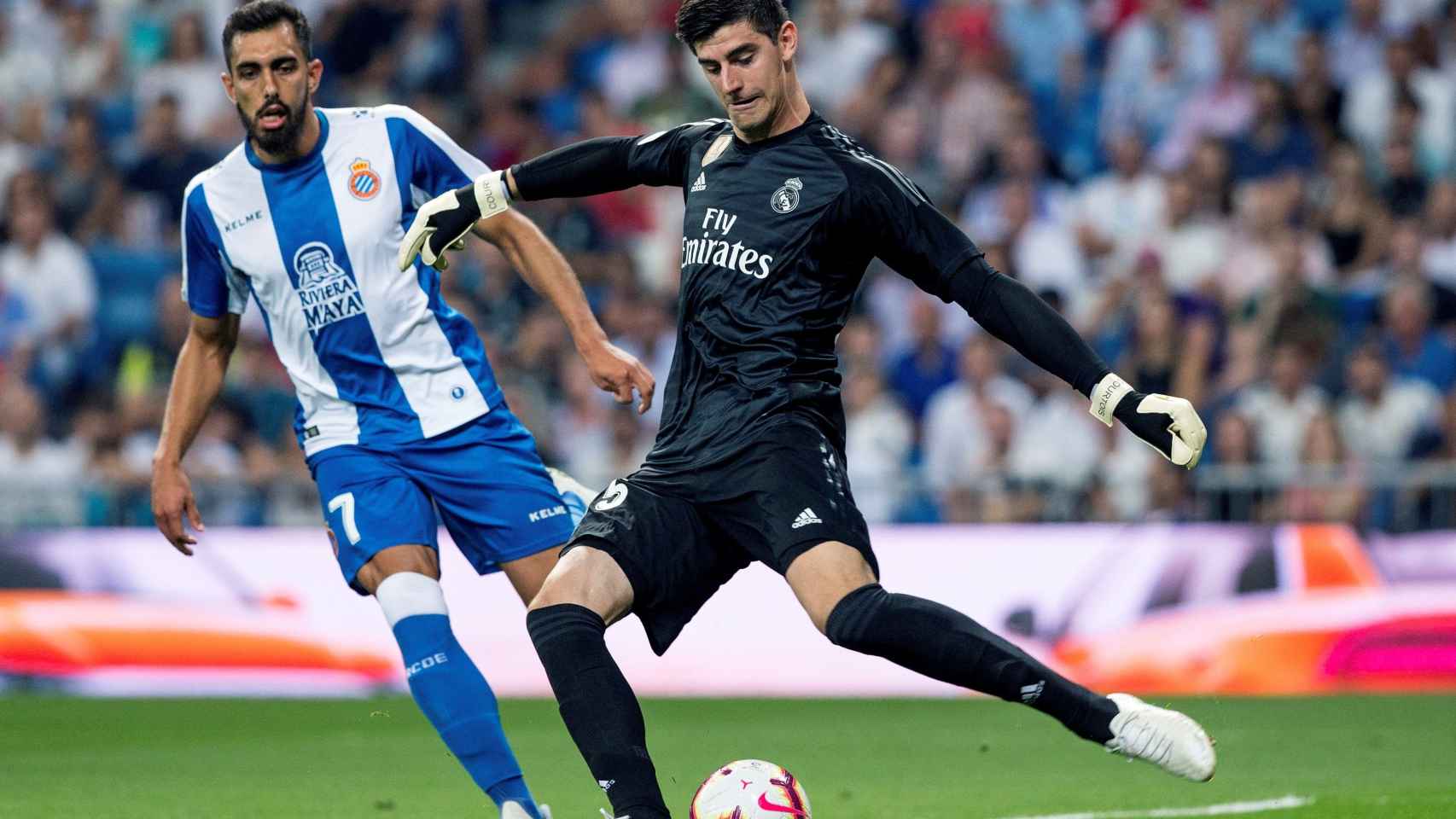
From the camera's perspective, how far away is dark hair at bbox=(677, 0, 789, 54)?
5.66 meters

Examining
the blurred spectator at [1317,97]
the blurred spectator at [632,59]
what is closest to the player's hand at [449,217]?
the blurred spectator at [1317,97]

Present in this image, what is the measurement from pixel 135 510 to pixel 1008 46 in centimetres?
726

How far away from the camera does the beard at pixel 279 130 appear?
6621mm

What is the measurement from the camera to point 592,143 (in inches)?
245

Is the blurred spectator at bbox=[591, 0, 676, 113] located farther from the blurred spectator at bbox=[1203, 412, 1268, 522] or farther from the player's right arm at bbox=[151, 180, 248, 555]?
the player's right arm at bbox=[151, 180, 248, 555]

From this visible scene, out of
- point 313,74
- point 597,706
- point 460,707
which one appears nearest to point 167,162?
point 313,74

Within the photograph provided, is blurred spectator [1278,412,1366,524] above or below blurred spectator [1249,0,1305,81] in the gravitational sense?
below

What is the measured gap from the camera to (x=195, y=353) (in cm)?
695

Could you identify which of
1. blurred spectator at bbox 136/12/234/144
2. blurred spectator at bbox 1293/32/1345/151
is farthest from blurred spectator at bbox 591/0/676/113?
blurred spectator at bbox 1293/32/1345/151

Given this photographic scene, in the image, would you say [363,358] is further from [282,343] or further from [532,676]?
[532,676]

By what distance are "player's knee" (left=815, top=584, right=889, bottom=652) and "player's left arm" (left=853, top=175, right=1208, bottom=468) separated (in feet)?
2.47

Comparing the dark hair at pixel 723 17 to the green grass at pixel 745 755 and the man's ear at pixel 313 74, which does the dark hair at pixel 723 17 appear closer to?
the man's ear at pixel 313 74

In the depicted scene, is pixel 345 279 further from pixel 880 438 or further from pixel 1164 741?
pixel 880 438

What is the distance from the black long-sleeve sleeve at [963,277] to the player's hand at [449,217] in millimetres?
1145
